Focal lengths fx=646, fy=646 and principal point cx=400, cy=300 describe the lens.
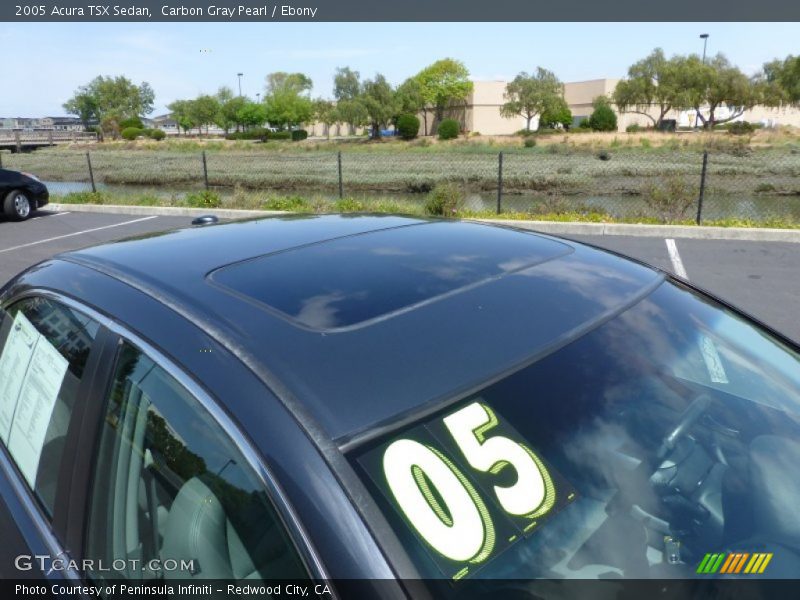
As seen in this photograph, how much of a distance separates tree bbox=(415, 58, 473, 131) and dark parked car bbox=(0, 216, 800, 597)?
75041 mm

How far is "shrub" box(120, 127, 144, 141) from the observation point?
72875 millimetres

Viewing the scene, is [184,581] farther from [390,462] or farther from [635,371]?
[635,371]

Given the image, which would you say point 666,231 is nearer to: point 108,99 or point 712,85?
point 712,85

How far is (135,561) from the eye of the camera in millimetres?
1408

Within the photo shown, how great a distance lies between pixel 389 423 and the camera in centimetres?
113

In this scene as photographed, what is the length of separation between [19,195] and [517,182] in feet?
54.3

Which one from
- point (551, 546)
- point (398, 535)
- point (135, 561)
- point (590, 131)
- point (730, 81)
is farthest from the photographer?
point (590, 131)

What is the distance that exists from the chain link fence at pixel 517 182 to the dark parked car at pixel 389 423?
411 inches

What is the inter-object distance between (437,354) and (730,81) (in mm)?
63320

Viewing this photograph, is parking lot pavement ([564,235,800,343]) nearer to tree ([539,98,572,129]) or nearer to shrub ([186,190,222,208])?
shrub ([186,190,222,208])

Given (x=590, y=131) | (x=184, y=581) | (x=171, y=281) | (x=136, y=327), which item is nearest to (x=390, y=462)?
(x=184, y=581)

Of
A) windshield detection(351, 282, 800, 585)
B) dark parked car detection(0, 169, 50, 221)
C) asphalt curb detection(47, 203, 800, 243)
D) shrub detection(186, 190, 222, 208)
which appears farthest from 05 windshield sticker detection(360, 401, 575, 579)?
dark parked car detection(0, 169, 50, 221)

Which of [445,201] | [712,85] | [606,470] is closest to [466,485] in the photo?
[606,470]

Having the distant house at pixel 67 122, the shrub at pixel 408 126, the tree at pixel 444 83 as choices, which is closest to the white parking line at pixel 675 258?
the shrub at pixel 408 126
